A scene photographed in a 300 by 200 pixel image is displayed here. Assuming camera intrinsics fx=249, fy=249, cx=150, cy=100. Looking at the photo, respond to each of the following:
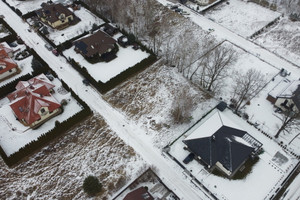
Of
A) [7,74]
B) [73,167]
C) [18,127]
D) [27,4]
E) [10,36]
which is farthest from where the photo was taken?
[27,4]

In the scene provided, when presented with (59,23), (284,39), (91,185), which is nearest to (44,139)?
(91,185)

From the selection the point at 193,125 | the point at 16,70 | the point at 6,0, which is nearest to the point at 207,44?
the point at 193,125

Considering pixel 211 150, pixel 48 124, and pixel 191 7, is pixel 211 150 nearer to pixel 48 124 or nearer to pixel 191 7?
pixel 48 124

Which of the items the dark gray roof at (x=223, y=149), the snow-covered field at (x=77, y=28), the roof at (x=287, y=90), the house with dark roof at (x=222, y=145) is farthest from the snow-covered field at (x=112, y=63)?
the roof at (x=287, y=90)

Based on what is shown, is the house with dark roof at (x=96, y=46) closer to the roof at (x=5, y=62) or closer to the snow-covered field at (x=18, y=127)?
the snow-covered field at (x=18, y=127)

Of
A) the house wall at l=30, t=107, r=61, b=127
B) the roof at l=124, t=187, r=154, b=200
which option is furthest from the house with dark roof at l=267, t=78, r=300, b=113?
the house wall at l=30, t=107, r=61, b=127

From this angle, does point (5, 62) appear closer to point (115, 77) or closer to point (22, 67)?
point (22, 67)
